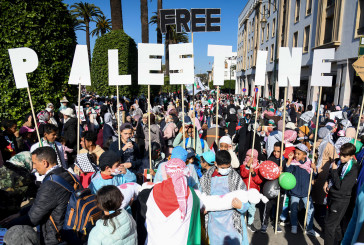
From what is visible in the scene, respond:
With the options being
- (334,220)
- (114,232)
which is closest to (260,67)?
(334,220)

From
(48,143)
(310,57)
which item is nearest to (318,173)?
(48,143)

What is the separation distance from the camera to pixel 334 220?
345 cm

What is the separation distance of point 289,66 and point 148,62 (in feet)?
7.92

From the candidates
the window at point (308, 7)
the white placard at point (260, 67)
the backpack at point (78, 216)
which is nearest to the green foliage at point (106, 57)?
the white placard at point (260, 67)

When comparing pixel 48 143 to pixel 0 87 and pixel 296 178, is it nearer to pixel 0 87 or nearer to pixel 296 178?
pixel 0 87

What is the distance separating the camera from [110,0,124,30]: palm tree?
12211 mm

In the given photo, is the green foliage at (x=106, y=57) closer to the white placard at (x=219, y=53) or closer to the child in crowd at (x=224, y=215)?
the white placard at (x=219, y=53)

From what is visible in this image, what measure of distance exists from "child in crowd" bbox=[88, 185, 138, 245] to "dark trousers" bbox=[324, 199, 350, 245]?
2863 mm

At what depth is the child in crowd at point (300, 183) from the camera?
4.17m

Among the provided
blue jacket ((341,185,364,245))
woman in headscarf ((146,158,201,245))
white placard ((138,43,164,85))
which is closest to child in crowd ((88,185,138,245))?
woman in headscarf ((146,158,201,245))

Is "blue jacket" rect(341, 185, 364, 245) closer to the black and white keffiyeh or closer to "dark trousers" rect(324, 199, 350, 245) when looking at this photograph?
"dark trousers" rect(324, 199, 350, 245)

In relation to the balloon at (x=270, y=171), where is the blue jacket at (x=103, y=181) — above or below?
above

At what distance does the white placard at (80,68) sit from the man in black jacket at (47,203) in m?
2.08

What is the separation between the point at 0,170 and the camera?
10.2 ft
